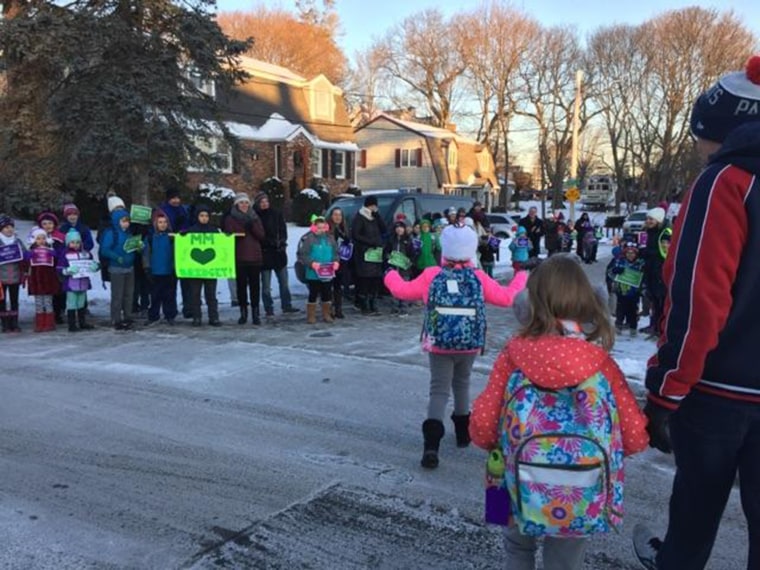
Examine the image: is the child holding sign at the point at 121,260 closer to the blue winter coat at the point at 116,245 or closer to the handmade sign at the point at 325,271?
the blue winter coat at the point at 116,245

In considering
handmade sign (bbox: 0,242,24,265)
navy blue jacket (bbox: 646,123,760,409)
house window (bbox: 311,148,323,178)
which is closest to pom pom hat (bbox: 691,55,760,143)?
navy blue jacket (bbox: 646,123,760,409)

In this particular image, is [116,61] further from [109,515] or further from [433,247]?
[109,515]

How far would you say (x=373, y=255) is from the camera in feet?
34.7

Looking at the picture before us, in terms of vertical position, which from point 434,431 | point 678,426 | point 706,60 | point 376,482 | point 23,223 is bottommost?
point 376,482

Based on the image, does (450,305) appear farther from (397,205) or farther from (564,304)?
(397,205)

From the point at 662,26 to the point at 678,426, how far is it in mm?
46944

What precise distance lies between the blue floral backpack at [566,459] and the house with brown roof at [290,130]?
28826 millimetres

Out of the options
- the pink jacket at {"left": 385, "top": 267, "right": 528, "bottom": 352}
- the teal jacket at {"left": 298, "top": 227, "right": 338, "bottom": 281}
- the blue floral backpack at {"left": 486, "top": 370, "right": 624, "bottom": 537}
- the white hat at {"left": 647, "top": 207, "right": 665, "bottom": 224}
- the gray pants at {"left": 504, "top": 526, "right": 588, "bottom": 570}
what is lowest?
the gray pants at {"left": 504, "top": 526, "right": 588, "bottom": 570}

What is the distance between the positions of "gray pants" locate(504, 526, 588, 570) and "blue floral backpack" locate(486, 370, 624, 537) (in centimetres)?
15

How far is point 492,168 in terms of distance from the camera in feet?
181

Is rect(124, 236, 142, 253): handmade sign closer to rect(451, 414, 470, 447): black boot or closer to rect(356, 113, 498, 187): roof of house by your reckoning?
rect(451, 414, 470, 447): black boot

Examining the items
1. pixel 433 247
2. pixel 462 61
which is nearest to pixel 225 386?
pixel 433 247

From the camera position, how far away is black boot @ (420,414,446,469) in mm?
4297

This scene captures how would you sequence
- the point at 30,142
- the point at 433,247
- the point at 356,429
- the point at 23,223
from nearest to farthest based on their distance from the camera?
the point at 356,429
the point at 433,247
the point at 30,142
the point at 23,223
